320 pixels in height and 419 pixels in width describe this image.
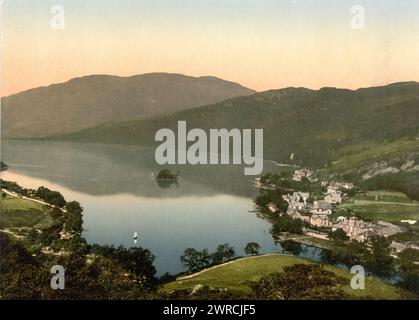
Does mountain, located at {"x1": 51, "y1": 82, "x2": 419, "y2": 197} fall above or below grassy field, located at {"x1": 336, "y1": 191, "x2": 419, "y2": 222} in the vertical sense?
above

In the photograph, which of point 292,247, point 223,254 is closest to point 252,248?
point 223,254

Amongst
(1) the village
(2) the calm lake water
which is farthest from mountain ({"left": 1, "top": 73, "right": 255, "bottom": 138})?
(1) the village

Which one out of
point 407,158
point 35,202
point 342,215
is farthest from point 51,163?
point 407,158

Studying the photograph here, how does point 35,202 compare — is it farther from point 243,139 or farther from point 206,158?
point 243,139

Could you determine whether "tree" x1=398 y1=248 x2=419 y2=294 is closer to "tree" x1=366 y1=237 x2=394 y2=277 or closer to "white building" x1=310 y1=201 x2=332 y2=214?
"tree" x1=366 y1=237 x2=394 y2=277

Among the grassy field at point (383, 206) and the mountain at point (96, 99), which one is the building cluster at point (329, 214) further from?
the mountain at point (96, 99)

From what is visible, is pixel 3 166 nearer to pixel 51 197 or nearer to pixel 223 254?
pixel 51 197

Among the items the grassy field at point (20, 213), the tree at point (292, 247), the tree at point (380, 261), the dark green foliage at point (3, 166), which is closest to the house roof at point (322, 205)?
the tree at point (292, 247)
